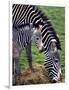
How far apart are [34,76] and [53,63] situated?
0.73ft

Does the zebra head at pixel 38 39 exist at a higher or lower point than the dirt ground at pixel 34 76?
higher

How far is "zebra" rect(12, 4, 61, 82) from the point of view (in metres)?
2.47

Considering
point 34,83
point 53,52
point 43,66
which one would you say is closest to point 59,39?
point 53,52

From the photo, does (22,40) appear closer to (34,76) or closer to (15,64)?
(15,64)

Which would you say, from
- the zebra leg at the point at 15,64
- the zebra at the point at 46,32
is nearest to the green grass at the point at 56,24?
the zebra at the point at 46,32

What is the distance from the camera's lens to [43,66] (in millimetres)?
2531

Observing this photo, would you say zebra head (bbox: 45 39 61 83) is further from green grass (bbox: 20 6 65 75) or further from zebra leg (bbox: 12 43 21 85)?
zebra leg (bbox: 12 43 21 85)

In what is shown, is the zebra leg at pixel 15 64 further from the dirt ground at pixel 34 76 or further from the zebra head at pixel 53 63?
the zebra head at pixel 53 63

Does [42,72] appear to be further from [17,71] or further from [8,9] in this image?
[8,9]

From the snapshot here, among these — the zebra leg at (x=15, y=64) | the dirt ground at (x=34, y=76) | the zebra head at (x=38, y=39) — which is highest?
the zebra head at (x=38, y=39)

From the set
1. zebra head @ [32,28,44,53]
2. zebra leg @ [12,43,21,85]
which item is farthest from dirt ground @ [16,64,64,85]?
zebra head @ [32,28,44,53]

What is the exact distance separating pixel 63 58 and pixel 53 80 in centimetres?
23

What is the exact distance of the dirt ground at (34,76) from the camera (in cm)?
246

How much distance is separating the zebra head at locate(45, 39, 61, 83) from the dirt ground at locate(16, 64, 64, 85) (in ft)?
0.16
